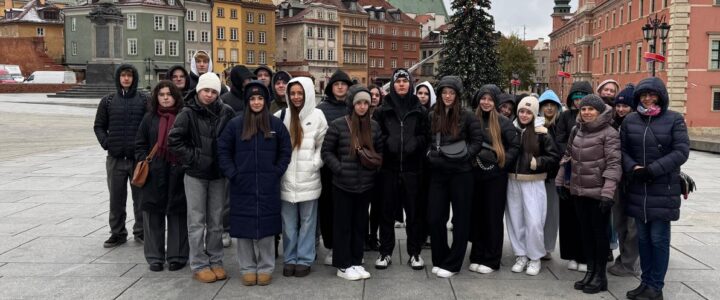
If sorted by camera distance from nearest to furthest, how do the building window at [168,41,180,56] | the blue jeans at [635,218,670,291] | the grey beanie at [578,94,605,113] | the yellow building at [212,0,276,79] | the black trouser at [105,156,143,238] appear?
the blue jeans at [635,218,670,291]
the grey beanie at [578,94,605,113]
the black trouser at [105,156,143,238]
the building window at [168,41,180,56]
the yellow building at [212,0,276,79]

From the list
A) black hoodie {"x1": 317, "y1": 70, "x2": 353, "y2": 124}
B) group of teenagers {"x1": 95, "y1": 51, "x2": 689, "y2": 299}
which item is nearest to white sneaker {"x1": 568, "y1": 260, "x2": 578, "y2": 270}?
group of teenagers {"x1": 95, "y1": 51, "x2": 689, "y2": 299}

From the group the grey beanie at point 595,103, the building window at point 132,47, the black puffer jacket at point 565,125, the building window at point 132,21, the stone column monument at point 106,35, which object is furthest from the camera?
the building window at point 132,47

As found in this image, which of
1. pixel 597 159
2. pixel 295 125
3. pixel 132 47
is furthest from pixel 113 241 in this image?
pixel 132 47

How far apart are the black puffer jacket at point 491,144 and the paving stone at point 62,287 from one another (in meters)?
3.81

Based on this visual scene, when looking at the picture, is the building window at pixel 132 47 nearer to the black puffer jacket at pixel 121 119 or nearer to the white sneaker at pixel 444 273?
the black puffer jacket at pixel 121 119

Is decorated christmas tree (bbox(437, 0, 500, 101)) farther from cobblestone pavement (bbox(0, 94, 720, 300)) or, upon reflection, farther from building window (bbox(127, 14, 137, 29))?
building window (bbox(127, 14, 137, 29))

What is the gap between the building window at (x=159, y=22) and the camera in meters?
71.2

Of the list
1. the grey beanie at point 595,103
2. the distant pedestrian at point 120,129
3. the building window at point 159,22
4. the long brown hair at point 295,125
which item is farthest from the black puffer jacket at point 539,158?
the building window at point 159,22

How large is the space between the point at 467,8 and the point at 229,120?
119 ft

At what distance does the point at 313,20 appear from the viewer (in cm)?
8494

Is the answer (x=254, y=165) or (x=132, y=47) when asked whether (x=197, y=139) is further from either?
(x=132, y=47)

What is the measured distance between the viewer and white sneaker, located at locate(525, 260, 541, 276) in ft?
21.4

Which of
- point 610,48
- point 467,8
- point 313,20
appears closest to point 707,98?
point 467,8

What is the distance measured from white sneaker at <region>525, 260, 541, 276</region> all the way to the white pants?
53 mm
